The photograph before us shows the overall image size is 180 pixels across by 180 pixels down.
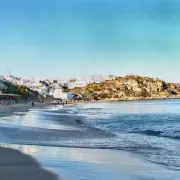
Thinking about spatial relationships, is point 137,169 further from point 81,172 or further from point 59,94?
point 59,94

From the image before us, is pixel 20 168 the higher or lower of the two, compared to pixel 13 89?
lower

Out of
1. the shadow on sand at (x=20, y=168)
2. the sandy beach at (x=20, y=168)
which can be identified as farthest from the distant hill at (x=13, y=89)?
the shadow on sand at (x=20, y=168)

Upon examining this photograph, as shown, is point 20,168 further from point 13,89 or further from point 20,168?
point 13,89

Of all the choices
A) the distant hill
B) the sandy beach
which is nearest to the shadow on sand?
the sandy beach

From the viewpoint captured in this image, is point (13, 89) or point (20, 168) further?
point (13, 89)

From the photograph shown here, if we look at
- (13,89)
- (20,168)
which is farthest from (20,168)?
(13,89)

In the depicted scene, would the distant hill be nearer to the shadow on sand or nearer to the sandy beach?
the sandy beach

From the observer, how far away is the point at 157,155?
12.1 metres

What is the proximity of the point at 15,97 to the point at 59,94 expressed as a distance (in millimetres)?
80508

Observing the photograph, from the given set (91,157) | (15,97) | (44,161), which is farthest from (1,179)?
(15,97)

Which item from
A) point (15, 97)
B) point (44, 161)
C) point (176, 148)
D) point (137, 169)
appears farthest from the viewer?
point (15, 97)

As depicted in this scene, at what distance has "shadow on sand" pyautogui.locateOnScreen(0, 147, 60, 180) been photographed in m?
7.68

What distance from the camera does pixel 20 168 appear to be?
8625 millimetres

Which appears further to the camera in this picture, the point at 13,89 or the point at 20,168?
the point at 13,89
